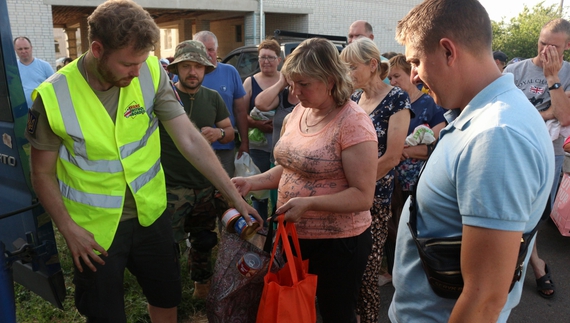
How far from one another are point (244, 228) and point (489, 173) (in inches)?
53.1

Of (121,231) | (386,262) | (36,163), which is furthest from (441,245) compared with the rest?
(386,262)

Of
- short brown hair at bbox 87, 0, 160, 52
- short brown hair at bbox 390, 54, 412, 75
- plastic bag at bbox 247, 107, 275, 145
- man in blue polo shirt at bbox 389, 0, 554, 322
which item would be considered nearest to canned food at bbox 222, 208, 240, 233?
short brown hair at bbox 87, 0, 160, 52

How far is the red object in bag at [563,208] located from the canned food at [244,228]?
3.43 m

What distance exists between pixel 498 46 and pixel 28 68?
20.7 m

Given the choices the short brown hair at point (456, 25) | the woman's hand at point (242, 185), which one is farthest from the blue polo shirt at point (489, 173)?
the woman's hand at point (242, 185)

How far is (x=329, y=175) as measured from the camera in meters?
2.13

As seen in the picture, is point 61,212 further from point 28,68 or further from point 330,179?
point 28,68

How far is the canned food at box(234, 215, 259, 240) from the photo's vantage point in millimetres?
2137

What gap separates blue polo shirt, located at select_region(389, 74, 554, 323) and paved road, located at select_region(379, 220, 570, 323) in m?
2.25

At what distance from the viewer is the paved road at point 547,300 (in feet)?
10.6

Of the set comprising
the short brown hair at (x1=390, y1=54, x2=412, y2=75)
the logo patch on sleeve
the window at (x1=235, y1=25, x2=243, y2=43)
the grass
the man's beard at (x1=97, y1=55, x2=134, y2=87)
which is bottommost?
the grass

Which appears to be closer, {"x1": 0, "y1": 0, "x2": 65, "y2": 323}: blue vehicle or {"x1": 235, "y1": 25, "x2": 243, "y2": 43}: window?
{"x1": 0, "y1": 0, "x2": 65, "y2": 323}: blue vehicle

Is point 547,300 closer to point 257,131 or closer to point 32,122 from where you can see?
point 257,131

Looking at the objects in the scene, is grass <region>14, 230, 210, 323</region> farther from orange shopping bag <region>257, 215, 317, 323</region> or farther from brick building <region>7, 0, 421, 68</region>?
brick building <region>7, 0, 421, 68</region>
